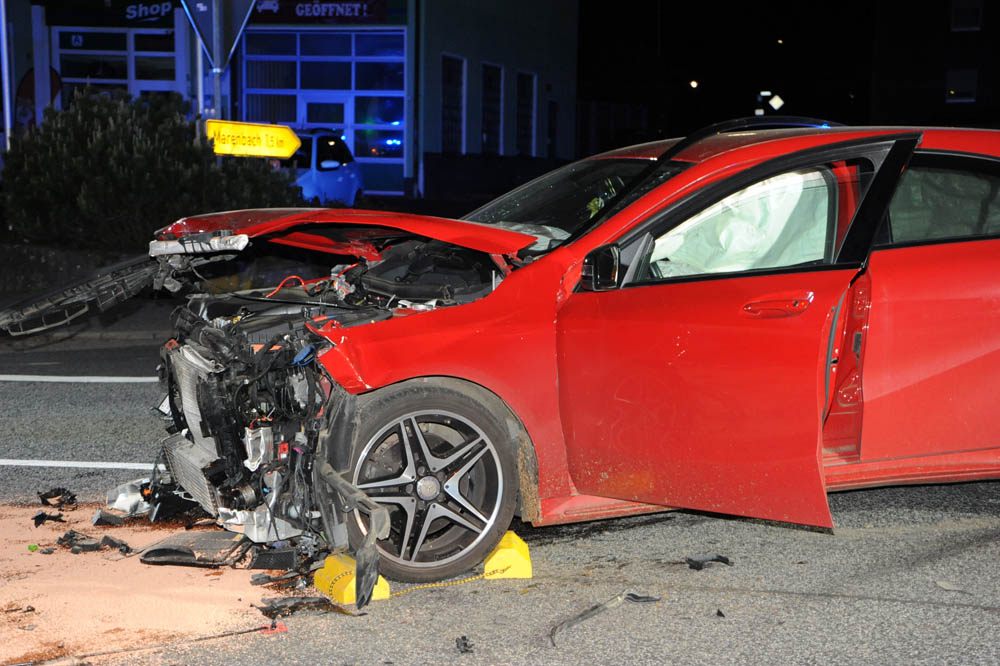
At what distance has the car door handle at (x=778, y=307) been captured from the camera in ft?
13.6

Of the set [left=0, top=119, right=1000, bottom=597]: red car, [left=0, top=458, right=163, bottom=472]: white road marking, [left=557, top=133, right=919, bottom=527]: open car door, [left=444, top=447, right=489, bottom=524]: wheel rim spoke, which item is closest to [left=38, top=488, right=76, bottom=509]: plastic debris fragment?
[left=0, top=458, right=163, bottom=472]: white road marking

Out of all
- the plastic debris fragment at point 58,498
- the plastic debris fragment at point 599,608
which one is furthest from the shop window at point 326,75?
the plastic debris fragment at point 599,608

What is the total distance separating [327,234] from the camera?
571 cm

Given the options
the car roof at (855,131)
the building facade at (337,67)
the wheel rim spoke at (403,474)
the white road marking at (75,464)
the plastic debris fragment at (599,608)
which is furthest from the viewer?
the building facade at (337,67)

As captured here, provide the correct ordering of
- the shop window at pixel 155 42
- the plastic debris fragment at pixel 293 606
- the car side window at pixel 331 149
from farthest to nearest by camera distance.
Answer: the shop window at pixel 155 42
the car side window at pixel 331 149
the plastic debris fragment at pixel 293 606

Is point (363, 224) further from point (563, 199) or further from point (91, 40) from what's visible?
point (91, 40)

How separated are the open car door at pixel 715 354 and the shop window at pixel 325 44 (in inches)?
1037

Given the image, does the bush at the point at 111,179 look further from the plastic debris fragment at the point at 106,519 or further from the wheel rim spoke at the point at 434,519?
the wheel rim spoke at the point at 434,519

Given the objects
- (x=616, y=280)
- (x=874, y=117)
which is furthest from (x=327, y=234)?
(x=874, y=117)

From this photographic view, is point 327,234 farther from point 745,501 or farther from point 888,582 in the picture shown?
point 888,582

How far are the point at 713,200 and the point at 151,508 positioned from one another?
116 inches

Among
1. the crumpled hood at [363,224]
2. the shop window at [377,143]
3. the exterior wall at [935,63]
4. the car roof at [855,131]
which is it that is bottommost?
the crumpled hood at [363,224]

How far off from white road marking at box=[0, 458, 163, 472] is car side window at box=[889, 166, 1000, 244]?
405 centimetres

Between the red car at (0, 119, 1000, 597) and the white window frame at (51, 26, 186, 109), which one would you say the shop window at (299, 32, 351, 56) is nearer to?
the white window frame at (51, 26, 186, 109)
